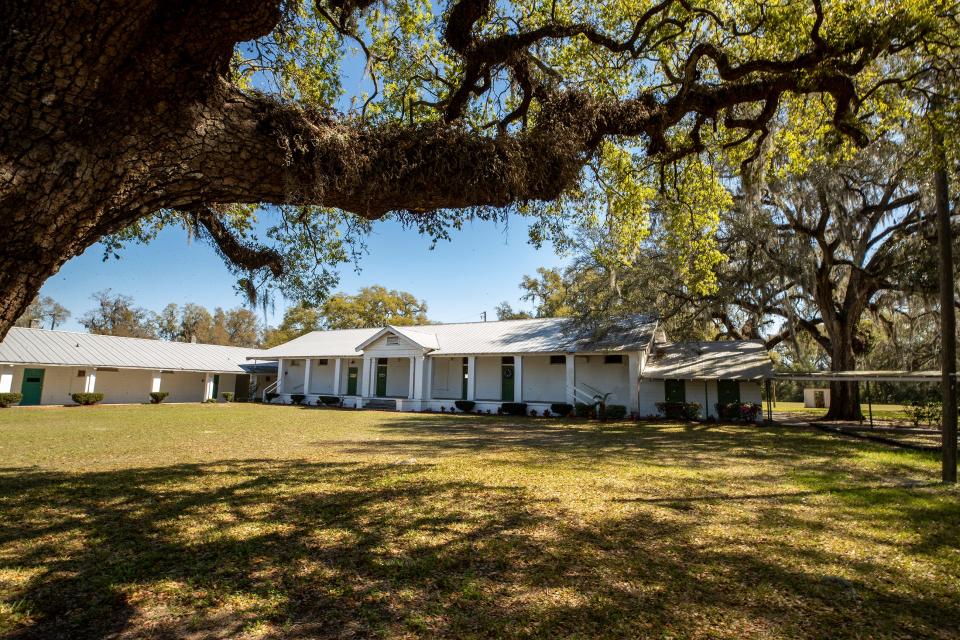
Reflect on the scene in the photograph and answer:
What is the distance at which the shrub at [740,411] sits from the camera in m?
19.7

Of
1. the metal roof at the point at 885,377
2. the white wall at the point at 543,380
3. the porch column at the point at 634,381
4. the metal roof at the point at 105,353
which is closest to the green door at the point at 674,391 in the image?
the porch column at the point at 634,381

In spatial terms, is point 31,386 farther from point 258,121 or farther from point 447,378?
point 258,121

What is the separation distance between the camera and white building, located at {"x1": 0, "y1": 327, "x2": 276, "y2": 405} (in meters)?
24.5

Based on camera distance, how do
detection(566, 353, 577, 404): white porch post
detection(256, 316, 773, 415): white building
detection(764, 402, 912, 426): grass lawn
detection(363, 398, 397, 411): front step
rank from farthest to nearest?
detection(363, 398, 397, 411): front step < detection(566, 353, 577, 404): white porch post < detection(764, 402, 912, 426): grass lawn < detection(256, 316, 773, 415): white building

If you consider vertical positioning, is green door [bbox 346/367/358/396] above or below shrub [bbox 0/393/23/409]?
above

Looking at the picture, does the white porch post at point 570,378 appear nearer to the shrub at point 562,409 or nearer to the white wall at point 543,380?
the shrub at point 562,409

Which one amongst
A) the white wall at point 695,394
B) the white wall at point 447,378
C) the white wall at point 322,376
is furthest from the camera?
the white wall at point 322,376

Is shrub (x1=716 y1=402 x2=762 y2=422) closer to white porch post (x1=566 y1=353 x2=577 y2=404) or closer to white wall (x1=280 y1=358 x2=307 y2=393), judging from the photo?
white porch post (x1=566 y1=353 x2=577 y2=404)

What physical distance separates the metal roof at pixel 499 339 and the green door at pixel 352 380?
53.6 inches

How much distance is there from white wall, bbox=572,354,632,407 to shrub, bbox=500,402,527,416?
277 cm

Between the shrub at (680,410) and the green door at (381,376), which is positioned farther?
the green door at (381,376)

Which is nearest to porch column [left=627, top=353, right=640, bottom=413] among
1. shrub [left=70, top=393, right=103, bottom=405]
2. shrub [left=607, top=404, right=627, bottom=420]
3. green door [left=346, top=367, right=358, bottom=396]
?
shrub [left=607, top=404, right=627, bottom=420]

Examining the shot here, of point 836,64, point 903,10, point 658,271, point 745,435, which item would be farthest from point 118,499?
point 658,271

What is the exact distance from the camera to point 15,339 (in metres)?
24.8
